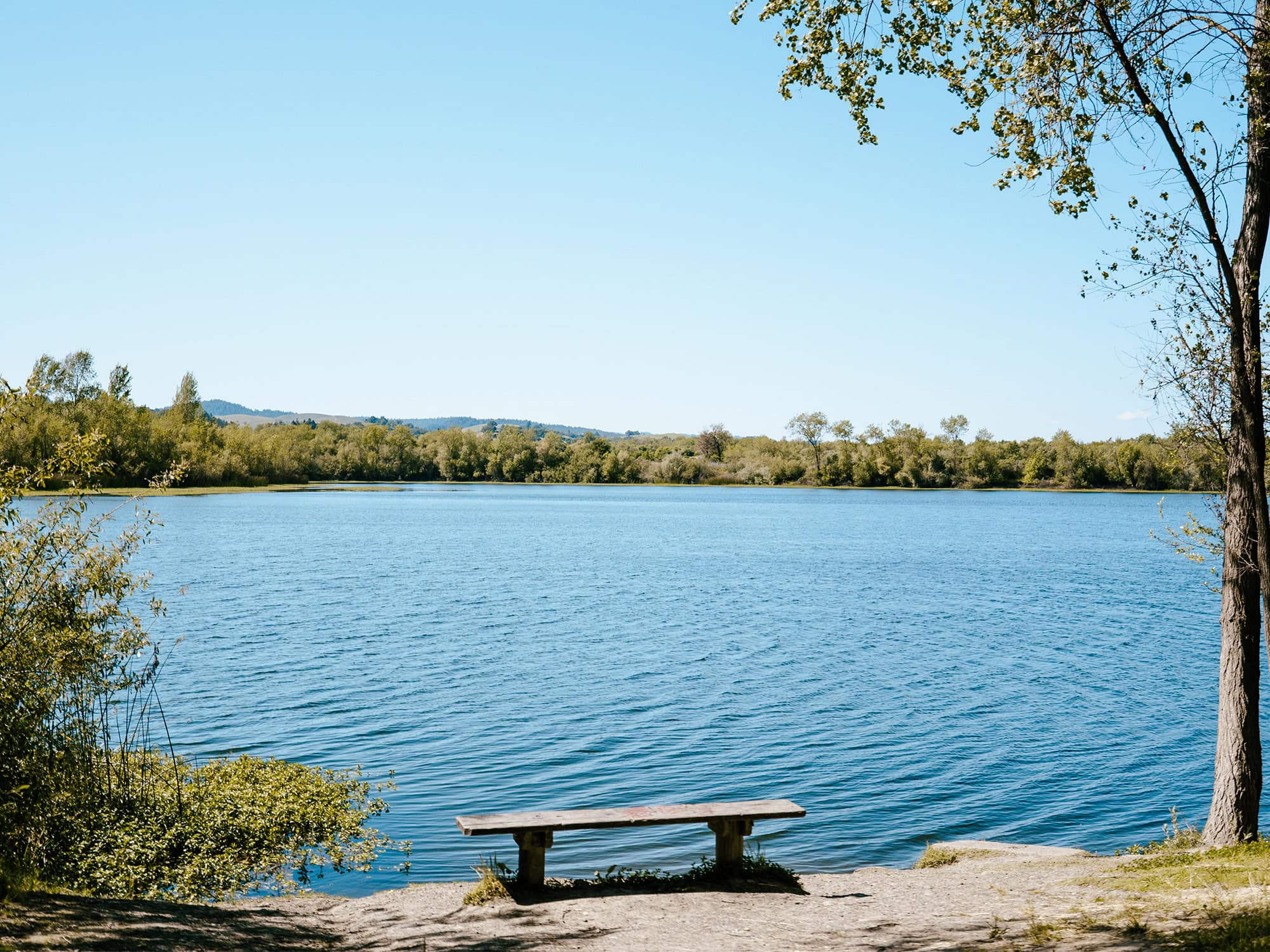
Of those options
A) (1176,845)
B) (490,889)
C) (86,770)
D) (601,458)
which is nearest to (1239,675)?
(1176,845)

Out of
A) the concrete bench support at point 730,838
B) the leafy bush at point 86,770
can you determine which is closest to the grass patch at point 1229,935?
the concrete bench support at point 730,838

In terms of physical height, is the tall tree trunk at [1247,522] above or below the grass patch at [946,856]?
above

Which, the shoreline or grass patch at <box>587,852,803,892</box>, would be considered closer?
grass patch at <box>587,852,803,892</box>

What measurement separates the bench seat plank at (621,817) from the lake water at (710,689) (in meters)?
2.71

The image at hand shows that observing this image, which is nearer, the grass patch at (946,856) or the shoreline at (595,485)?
the grass patch at (946,856)

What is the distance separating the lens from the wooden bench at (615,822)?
30.4 ft

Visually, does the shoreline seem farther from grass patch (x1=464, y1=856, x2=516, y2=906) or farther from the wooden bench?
the wooden bench

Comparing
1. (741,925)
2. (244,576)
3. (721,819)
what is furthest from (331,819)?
(244,576)

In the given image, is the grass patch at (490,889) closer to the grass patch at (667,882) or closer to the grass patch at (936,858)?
the grass patch at (667,882)

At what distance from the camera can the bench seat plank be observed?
9219 mm

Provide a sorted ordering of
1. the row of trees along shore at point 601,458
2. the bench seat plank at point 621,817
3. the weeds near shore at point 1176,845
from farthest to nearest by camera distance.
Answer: the row of trees along shore at point 601,458
the weeds near shore at point 1176,845
the bench seat plank at point 621,817

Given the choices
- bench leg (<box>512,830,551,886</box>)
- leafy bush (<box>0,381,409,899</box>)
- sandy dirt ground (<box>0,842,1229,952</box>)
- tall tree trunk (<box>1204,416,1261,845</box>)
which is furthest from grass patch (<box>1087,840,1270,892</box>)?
leafy bush (<box>0,381,409,899</box>)

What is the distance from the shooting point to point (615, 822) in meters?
9.43

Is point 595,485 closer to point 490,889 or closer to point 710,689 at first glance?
point 710,689
